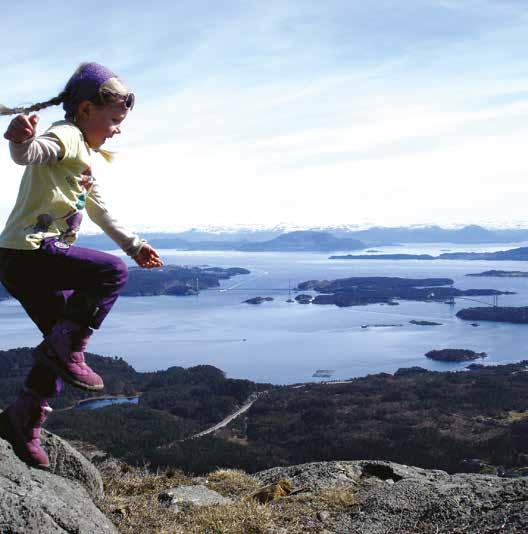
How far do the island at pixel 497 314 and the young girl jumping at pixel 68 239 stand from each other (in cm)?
9309

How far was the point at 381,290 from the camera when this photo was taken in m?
122

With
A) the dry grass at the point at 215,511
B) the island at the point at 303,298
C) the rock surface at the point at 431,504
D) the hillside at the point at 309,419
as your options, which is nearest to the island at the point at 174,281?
the island at the point at 303,298

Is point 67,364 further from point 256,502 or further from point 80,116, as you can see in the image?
point 256,502

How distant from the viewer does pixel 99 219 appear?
3688mm

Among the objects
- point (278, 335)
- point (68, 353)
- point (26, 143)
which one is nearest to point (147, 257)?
point (68, 353)

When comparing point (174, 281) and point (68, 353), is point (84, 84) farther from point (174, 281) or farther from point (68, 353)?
point (174, 281)

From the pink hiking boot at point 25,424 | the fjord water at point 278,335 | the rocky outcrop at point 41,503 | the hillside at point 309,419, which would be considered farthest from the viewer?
the fjord water at point 278,335

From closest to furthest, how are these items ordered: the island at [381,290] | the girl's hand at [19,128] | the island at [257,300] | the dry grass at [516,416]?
the girl's hand at [19,128], the dry grass at [516,416], the island at [257,300], the island at [381,290]

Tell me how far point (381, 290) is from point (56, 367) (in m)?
120

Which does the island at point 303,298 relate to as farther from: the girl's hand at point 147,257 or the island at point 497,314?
the girl's hand at point 147,257

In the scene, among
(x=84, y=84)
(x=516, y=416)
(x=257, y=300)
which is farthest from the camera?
(x=257, y=300)

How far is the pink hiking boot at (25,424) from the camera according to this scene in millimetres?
3883

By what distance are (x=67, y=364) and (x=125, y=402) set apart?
166 feet

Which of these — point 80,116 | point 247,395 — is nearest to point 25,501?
point 80,116
